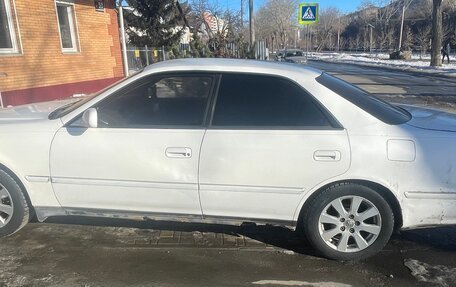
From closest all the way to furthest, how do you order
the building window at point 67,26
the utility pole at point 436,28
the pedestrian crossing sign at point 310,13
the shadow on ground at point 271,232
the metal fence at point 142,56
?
the shadow on ground at point 271,232 < the building window at point 67,26 < the pedestrian crossing sign at point 310,13 < the metal fence at point 142,56 < the utility pole at point 436,28

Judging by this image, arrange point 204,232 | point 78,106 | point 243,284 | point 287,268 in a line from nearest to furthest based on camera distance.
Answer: point 243,284
point 287,268
point 78,106
point 204,232

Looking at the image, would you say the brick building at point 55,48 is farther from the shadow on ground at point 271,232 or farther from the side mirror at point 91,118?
the side mirror at point 91,118

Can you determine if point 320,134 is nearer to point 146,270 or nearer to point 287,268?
point 287,268

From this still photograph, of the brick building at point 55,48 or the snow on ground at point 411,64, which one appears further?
the snow on ground at point 411,64

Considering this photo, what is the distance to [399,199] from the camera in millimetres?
3314

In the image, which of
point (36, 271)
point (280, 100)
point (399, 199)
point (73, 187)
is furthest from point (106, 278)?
point (399, 199)

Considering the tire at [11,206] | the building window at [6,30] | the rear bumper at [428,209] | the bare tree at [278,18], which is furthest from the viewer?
the bare tree at [278,18]

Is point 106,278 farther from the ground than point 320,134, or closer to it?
closer to it

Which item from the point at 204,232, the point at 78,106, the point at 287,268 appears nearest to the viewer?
the point at 287,268

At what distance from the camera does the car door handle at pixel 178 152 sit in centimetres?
341

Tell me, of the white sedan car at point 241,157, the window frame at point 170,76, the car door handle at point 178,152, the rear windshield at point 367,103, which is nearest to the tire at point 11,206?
the white sedan car at point 241,157

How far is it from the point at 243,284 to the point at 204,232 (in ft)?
3.10

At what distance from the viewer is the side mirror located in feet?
11.3

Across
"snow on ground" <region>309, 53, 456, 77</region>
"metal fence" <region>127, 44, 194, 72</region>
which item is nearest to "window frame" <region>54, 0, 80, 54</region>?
"metal fence" <region>127, 44, 194, 72</region>
